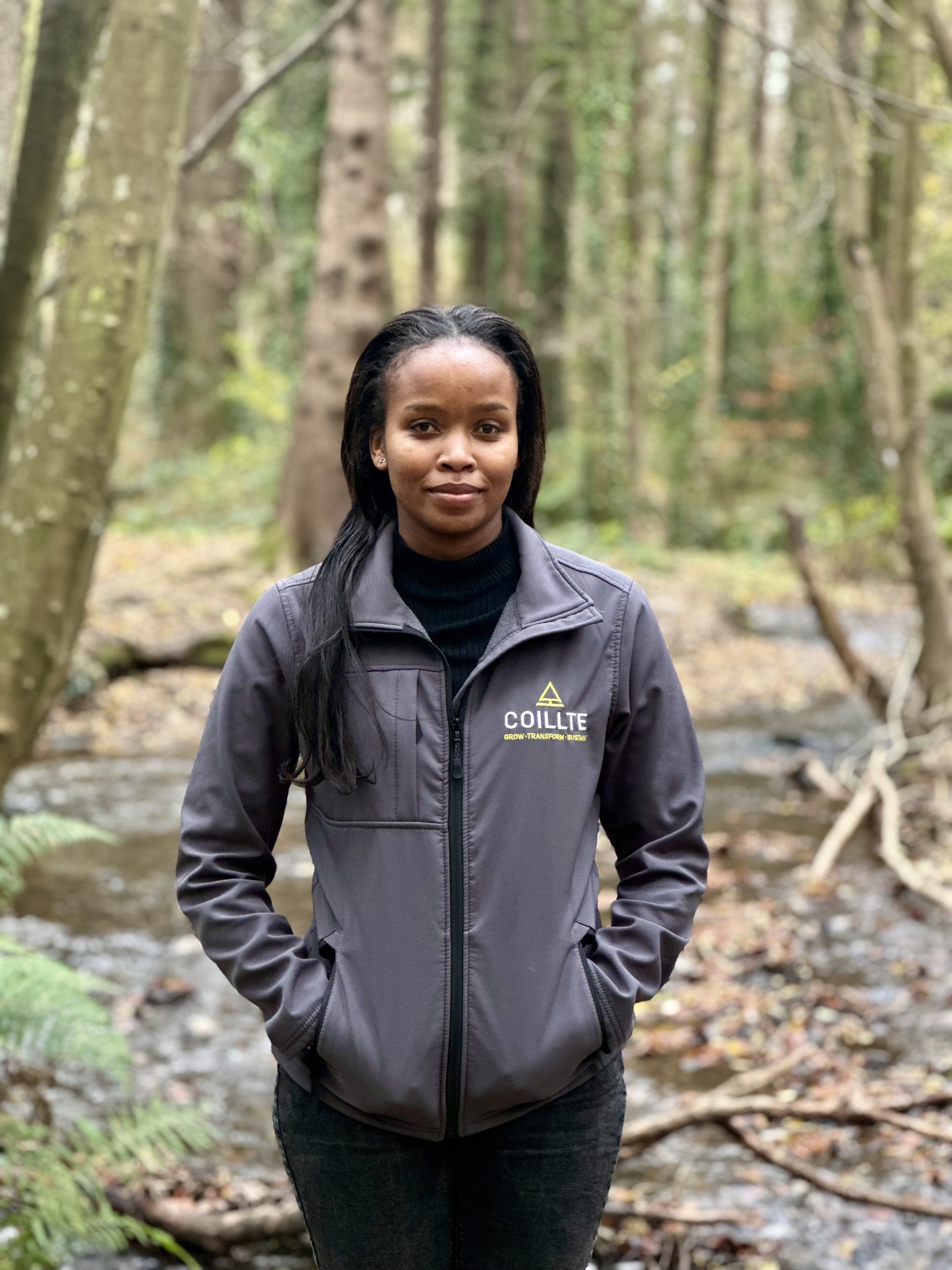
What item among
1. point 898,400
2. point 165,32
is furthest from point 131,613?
point 165,32

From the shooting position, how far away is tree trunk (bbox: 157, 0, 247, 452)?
72.3 feet

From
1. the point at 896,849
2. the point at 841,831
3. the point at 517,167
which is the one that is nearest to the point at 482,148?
the point at 517,167

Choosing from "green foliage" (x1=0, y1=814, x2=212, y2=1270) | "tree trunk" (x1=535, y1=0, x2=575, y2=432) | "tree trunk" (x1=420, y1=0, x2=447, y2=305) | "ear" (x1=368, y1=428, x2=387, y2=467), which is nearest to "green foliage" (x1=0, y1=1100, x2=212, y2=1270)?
"green foliage" (x1=0, y1=814, x2=212, y2=1270)

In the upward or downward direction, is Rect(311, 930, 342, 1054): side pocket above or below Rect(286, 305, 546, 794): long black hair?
below

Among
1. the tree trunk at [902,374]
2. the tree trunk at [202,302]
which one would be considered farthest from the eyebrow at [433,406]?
the tree trunk at [202,302]

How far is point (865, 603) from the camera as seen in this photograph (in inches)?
730

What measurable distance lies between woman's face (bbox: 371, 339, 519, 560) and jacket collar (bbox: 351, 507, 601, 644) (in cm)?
12

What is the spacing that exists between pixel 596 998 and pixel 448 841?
363 millimetres

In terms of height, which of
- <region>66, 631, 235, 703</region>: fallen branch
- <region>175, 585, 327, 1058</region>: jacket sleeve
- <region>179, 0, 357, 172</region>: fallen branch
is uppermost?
<region>179, 0, 357, 172</region>: fallen branch

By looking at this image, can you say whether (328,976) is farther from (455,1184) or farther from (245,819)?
(455,1184)

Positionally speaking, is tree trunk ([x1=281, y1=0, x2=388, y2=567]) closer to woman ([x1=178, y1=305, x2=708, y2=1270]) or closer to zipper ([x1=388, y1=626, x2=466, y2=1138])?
woman ([x1=178, y1=305, x2=708, y2=1270])

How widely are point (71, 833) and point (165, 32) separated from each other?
279cm

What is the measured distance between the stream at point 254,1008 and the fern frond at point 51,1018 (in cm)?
64

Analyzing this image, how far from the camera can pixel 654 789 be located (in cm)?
227
